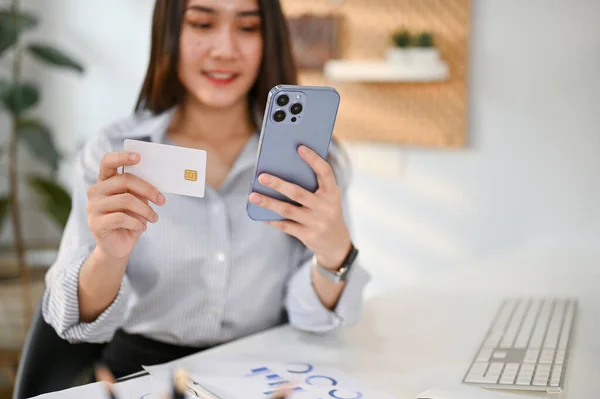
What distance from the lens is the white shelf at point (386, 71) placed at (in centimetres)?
209

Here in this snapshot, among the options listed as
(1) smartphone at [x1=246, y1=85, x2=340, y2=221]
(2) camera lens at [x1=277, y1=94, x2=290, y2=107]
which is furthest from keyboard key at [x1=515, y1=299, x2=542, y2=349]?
(2) camera lens at [x1=277, y1=94, x2=290, y2=107]

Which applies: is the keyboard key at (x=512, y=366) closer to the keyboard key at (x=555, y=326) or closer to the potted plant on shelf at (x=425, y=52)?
the keyboard key at (x=555, y=326)

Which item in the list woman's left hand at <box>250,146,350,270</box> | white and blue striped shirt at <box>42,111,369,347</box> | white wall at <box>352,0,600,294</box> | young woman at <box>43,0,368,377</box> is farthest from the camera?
white wall at <box>352,0,600,294</box>

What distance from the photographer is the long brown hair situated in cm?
122

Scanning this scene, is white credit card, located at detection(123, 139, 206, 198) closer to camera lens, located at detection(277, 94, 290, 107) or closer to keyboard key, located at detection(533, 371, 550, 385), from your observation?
camera lens, located at detection(277, 94, 290, 107)

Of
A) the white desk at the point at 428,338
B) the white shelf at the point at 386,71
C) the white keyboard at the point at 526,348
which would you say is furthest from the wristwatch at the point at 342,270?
the white shelf at the point at 386,71

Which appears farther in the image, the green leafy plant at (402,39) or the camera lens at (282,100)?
the green leafy plant at (402,39)

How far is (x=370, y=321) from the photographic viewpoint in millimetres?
1296

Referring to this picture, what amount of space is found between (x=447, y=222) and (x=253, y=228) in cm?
116

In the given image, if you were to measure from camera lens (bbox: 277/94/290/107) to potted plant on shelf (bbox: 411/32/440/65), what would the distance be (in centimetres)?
128

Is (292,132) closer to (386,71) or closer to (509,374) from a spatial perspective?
(509,374)

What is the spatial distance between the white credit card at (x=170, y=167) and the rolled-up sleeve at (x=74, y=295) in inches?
9.0

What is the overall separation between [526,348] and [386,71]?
1.27 meters

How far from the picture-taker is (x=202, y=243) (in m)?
1.18
